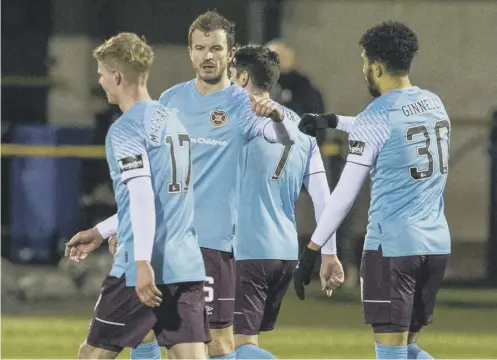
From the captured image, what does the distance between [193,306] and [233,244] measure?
1.11 meters

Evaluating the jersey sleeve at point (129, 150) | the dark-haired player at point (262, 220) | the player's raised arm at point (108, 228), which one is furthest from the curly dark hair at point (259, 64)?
the jersey sleeve at point (129, 150)

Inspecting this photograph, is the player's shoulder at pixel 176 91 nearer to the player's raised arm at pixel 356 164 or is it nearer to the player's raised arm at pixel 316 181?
the player's raised arm at pixel 316 181

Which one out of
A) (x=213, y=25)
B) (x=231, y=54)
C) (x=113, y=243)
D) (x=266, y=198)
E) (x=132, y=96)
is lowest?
(x=113, y=243)

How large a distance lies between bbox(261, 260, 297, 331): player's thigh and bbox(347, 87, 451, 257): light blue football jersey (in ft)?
2.40

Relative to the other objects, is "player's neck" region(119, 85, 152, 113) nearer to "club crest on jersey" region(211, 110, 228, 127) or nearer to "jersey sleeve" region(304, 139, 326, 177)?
A: "club crest on jersey" region(211, 110, 228, 127)

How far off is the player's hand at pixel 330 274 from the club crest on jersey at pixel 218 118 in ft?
2.84

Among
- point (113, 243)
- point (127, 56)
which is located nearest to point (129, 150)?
point (127, 56)

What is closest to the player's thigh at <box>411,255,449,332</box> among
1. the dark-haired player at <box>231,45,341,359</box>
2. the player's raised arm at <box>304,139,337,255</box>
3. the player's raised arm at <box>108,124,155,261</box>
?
the dark-haired player at <box>231,45,341,359</box>

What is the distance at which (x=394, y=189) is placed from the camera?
7172mm

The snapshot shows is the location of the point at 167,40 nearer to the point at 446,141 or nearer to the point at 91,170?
the point at 91,170

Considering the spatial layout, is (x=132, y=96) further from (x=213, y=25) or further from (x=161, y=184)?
(x=213, y=25)

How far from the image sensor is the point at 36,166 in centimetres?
1458

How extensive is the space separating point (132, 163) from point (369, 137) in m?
1.30

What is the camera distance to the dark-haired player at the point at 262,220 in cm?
784
